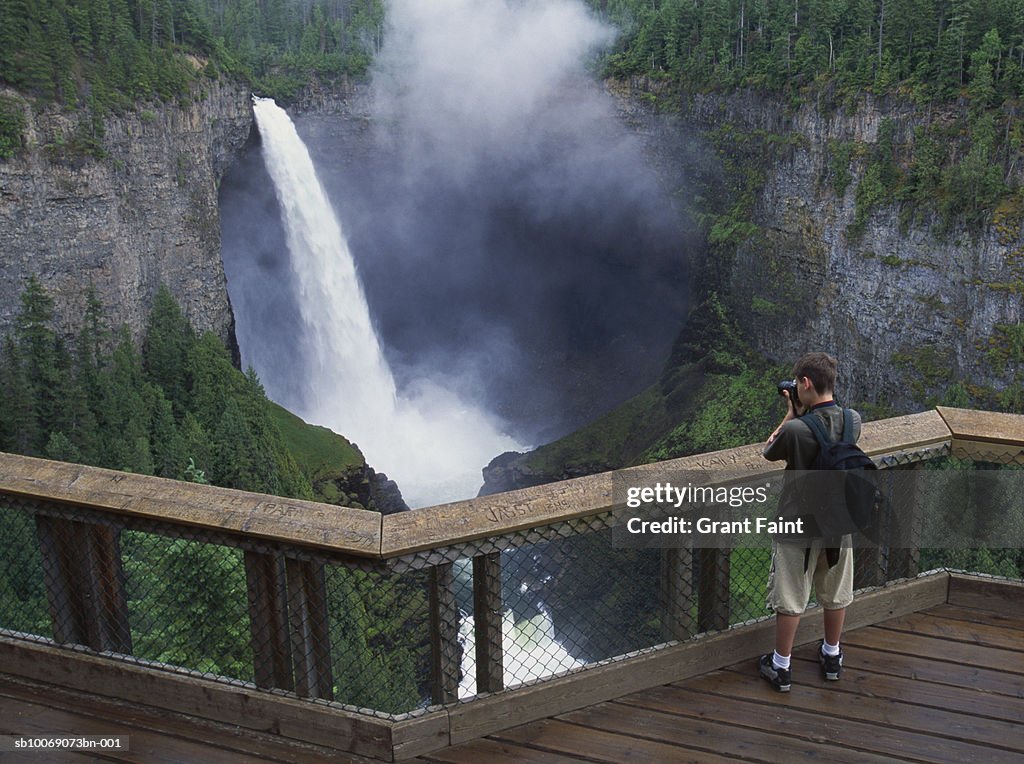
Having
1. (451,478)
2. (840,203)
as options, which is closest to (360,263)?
(451,478)

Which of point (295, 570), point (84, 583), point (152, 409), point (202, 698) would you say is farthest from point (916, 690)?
point (152, 409)

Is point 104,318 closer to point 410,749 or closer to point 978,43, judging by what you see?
point 978,43

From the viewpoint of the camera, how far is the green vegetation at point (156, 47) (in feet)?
124

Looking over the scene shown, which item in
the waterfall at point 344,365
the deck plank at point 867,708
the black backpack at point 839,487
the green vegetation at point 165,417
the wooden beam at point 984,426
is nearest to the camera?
the deck plank at point 867,708

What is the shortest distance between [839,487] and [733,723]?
1289mm

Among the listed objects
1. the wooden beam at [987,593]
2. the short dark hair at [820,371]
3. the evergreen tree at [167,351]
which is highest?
the evergreen tree at [167,351]

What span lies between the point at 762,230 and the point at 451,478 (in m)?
20.8

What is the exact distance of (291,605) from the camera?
5086 mm

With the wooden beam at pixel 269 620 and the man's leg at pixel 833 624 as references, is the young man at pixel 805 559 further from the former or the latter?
the wooden beam at pixel 269 620

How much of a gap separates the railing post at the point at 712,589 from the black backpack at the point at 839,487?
1.67 ft

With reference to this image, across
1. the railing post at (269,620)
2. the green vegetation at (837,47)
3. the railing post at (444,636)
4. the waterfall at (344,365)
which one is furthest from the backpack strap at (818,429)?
the waterfall at (344,365)

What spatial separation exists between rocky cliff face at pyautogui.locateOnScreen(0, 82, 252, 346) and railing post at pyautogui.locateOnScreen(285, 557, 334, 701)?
36.3 m

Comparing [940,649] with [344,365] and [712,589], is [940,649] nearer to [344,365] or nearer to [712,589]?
[712,589]

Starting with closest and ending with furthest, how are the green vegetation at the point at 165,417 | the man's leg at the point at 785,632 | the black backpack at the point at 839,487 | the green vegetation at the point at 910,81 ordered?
the black backpack at the point at 839,487 → the man's leg at the point at 785,632 → the green vegetation at the point at 165,417 → the green vegetation at the point at 910,81
